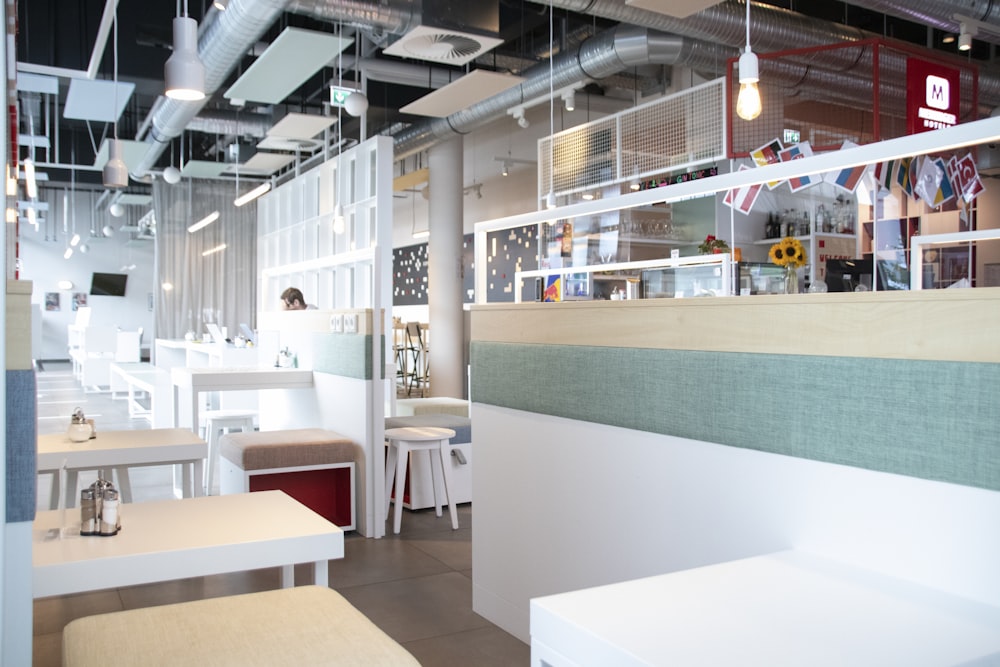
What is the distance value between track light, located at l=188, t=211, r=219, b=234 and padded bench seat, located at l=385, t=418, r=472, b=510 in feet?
28.7

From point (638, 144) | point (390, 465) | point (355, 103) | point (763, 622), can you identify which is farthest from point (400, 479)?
point (638, 144)

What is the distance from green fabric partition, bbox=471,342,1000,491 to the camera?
168 centimetres

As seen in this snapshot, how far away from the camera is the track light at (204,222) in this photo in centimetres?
1347

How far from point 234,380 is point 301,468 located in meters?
0.91

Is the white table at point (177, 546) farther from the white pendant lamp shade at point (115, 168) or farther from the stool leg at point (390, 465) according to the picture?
the white pendant lamp shade at point (115, 168)

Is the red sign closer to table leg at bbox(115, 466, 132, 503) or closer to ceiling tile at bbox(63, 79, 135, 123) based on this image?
table leg at bbox(115, 466, 132, 503)

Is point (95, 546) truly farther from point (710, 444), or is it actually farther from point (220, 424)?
point (220, 424)

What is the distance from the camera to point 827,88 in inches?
313

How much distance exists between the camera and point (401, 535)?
4.84 m

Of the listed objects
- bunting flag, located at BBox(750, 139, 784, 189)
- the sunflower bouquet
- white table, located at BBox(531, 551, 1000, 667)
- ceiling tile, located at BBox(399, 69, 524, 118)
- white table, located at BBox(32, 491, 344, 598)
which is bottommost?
white table, located at BBox(32, 491, 344, 598)

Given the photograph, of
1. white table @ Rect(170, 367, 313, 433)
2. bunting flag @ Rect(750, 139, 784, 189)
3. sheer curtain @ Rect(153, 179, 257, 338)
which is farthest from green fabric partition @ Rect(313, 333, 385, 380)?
sheer curtain @ Rect(153, 179, 257, 338)

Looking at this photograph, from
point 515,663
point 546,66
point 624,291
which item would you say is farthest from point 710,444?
point 624,291

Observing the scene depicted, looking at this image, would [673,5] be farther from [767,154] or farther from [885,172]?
[885,172]

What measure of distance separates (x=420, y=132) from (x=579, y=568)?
838cm
